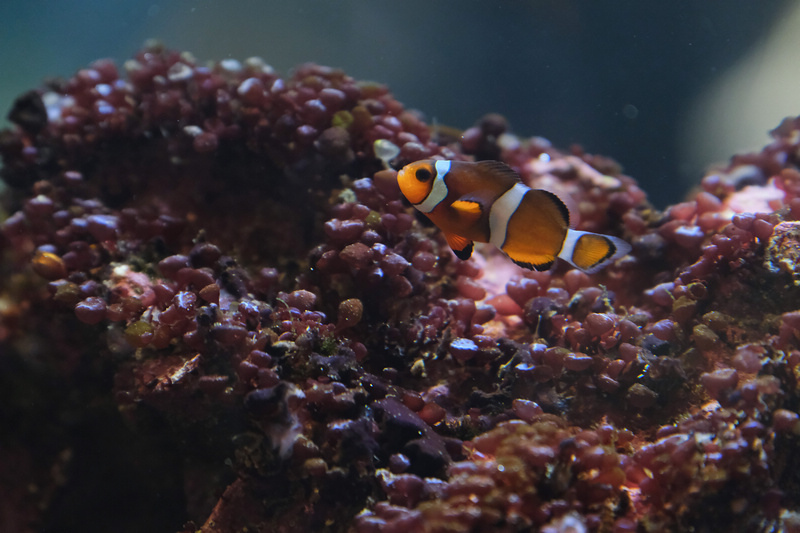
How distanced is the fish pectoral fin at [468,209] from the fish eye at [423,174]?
0.15 metres

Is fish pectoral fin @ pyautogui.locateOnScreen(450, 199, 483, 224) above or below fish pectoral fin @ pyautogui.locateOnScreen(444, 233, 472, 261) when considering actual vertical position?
above

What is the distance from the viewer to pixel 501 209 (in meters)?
1.77

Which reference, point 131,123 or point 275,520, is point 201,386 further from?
point 131,123

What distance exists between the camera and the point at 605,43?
469 cm

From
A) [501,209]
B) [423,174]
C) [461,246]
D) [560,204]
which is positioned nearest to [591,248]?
[560,204]

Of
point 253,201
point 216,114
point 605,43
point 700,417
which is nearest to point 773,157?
point 605,43

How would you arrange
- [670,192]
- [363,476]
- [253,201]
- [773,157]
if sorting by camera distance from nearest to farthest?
1. [363,476]
2. [253,201]
3. [773,157]
4. [670,192]

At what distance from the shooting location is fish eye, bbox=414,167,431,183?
5.87 ft

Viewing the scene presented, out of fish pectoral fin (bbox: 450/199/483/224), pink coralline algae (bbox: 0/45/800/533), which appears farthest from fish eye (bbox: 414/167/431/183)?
pink coralline algae (bbox: 0/45/800/533)

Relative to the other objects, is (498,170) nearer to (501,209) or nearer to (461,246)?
(501,209)

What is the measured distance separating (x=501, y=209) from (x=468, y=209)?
0.13 metres

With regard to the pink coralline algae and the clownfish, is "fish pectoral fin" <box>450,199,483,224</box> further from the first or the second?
the pink coralline algae

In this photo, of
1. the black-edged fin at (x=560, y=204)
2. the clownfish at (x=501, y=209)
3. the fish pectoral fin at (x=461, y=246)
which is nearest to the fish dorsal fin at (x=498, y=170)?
the clownfish at (x=501, y=209)

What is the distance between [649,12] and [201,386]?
4813 millimetres
